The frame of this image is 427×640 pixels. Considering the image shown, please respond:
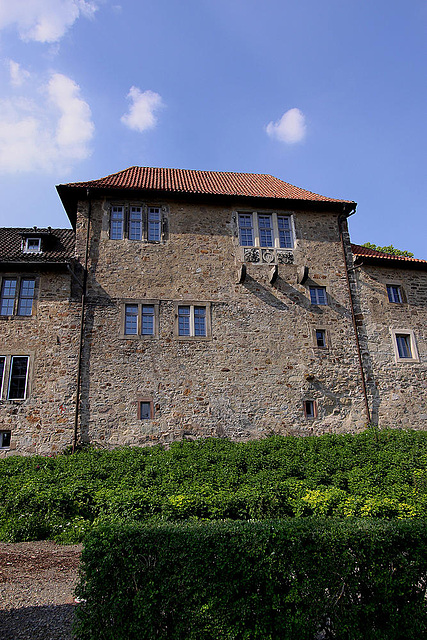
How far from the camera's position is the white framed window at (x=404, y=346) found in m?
16.0

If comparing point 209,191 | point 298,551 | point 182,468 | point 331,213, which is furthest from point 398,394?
point 298,551

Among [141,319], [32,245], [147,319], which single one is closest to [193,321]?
[147,319]

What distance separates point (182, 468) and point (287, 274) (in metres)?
8.82

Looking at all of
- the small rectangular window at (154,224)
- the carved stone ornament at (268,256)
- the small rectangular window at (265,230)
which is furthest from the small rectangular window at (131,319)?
the small rectangular window at (265,230)

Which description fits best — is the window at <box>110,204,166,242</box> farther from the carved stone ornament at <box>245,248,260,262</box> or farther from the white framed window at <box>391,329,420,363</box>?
the white framed window at <box>391,329,420,363</box>

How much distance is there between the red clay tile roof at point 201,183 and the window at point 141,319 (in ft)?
14.9

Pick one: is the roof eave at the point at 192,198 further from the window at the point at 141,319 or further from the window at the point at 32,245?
the window at the point at 141,319

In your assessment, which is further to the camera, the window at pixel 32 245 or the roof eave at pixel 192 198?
the roof eave at pixel 192 198

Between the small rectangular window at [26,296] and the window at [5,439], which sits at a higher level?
the small rectangular window at [26,296]

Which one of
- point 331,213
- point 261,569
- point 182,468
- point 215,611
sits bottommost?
point 215,611

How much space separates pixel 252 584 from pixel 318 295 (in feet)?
42.2

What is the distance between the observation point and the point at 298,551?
4715 millimetres

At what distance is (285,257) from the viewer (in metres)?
16.4

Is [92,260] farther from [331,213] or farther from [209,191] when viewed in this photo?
[331,213]
